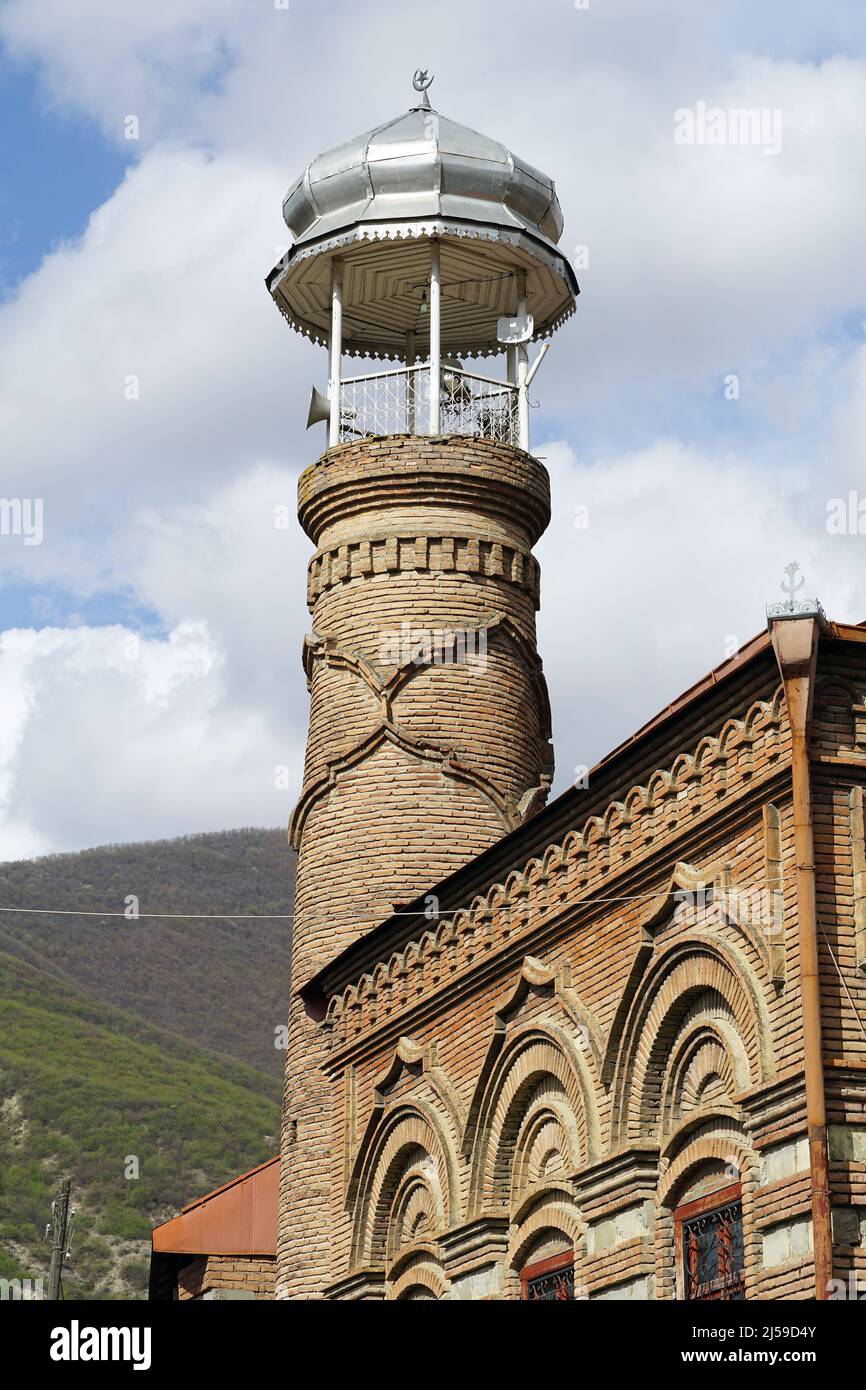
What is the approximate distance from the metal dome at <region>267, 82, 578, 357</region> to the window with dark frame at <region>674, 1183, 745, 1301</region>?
43.8ft

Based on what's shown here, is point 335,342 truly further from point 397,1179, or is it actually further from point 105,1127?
point 105,1127

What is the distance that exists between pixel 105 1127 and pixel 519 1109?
50.9 metres

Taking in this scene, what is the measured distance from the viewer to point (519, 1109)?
17812 millimetres

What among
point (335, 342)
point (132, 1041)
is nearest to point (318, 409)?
point (335, 342)

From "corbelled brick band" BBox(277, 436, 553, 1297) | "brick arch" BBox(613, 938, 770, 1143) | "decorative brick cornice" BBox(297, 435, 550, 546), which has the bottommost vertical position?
"brick arch" BBox(613, 938, 770, 1143)

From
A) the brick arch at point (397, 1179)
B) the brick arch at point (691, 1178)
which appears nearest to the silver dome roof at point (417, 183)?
the brick arch at point (397, 1179)

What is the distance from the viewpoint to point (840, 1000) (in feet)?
43.3

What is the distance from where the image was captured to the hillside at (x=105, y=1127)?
59.9 meters

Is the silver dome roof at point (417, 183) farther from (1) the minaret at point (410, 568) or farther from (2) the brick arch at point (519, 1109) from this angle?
(2) the brick arch at point (519, 1109)

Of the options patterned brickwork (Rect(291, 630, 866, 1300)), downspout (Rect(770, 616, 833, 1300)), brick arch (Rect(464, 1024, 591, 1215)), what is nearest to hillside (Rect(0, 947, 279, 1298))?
patterned brickwork (Rect(291, 630, 866, 1300))

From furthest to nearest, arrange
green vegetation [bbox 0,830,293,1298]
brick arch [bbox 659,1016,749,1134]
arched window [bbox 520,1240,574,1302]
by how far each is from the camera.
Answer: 1. green vegetation [bbox 0,830,293,1298]
2. arched window [bbox 520,1240,574,1302]
3. brick arch [bbox 659,1016,749,1134]

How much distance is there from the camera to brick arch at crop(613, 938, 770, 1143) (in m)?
13.9

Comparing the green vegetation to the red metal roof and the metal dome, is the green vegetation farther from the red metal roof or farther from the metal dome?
the metal dome
